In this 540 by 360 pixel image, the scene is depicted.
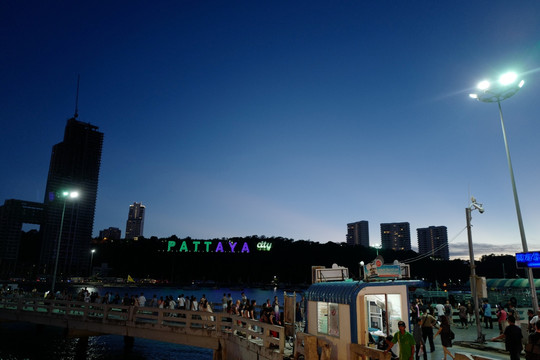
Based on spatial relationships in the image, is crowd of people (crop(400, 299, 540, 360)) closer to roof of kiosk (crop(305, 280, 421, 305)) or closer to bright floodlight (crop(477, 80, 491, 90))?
roof of kiosk (crop(305, 280, 421, 305))

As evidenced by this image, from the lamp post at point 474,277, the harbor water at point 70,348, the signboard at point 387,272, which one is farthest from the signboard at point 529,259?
the harbor water at point 70,348

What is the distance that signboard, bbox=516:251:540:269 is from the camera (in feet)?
56.3

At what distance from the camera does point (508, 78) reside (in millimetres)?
19094

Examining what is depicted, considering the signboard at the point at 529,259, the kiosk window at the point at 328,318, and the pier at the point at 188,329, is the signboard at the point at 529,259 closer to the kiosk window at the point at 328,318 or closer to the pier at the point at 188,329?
the kiosk window at the point at 328,318

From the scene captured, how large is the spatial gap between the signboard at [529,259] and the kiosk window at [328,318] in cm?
1008

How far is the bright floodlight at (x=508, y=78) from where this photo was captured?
748 inches

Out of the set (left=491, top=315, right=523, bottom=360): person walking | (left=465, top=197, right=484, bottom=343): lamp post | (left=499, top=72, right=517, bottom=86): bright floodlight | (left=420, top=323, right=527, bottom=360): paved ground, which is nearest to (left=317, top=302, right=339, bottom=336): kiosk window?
(left=420, top=323, right=527, bottom=360): paved ground

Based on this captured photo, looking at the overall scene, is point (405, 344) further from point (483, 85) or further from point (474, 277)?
point (483, 85)

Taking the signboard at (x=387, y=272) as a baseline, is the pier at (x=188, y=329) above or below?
below

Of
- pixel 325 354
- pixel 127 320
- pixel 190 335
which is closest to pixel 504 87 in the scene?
pixel 325 354

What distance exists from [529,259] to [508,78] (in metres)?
8.79

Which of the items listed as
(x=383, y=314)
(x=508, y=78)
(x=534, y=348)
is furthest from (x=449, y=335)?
(x=508, y=78)

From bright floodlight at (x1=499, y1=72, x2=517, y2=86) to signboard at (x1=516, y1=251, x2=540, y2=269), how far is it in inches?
328

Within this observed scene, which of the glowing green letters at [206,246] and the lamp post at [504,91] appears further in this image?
the glowing green letters at [206,246]
